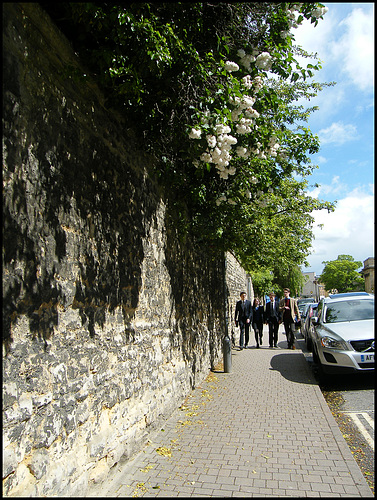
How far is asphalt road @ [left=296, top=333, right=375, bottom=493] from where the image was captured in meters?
4.43

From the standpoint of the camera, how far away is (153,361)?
5281mm

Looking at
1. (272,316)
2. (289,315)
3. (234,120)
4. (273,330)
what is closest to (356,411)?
(234,120)

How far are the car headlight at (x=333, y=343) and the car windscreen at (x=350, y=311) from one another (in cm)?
80

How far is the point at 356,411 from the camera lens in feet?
19.7

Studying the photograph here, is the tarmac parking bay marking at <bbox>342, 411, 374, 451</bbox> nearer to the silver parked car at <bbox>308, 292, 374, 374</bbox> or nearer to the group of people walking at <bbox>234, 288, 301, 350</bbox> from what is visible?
the silver parked car at <bbox>308, 292, 374, 374</bbox>

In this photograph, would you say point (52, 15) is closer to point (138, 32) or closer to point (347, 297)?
point (138, 32)

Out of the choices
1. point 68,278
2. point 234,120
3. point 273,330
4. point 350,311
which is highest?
point 234,120

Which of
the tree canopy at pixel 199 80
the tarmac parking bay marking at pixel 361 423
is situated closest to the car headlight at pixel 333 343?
the tarmac parking bay marking at pixel 361 423

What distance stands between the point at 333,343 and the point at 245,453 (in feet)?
11.9

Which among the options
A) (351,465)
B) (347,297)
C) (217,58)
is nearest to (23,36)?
(217,58)

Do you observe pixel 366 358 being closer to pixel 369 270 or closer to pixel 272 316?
pixel 369 270

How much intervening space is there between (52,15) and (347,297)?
768 cm

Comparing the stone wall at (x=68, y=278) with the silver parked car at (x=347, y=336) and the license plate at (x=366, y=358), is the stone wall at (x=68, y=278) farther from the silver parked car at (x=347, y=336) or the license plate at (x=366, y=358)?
the license plate at (x=366, y=358)

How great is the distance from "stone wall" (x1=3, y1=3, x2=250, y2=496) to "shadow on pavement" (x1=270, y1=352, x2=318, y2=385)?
13.1ft
